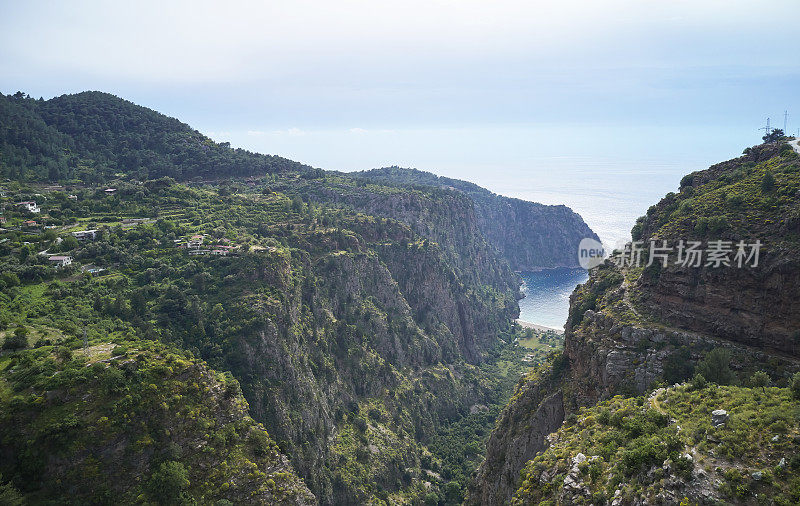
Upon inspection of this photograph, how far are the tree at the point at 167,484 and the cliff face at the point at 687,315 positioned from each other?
3213 cm

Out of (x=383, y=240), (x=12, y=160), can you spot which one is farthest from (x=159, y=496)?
(x=12, y=160)

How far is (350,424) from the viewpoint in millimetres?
86375

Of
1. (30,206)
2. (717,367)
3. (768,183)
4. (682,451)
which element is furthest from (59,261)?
(768,183)

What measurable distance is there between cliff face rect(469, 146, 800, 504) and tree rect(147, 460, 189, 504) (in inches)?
1265

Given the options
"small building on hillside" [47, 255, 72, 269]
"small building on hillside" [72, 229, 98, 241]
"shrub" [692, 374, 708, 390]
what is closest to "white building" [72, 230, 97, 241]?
"small building on hillside" [72, 229, 98, 241]

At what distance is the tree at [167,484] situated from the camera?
41.3m

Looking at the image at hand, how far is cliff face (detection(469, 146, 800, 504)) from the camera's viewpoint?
43.1m

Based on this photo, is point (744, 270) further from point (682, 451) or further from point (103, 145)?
point (103, 145)

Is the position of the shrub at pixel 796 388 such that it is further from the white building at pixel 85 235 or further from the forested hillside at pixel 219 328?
the white building at pixel 85 235

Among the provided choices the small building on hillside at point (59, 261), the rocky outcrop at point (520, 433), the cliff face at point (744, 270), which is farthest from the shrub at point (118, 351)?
the cliff face at point (744, 270)

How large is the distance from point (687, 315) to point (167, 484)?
5532 cm

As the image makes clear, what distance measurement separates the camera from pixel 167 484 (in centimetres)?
4172

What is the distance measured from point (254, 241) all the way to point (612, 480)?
80865 millimetres

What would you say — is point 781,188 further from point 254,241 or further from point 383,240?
point 383,240
